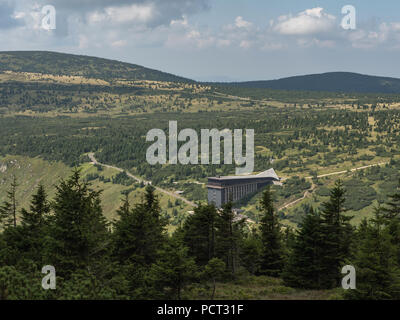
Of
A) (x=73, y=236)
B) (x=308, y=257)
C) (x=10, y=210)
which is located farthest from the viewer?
(x=10, y=210)

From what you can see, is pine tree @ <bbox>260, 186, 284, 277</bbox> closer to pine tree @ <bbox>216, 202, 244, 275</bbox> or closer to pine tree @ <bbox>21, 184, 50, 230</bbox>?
pine tree @ <bbox>216, 202, 244, 275</bbox>

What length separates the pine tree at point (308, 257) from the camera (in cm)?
4547

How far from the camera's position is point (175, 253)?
3459cm

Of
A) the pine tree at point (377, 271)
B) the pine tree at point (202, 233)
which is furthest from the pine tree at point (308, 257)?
the pine tree at point (377, 271)

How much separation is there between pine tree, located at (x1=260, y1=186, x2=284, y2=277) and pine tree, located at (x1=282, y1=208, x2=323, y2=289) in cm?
898

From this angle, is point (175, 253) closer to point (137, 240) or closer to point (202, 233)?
point (137, 240)

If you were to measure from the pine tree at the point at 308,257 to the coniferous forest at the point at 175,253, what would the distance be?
0.33 ft

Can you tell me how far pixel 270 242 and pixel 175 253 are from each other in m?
24.4

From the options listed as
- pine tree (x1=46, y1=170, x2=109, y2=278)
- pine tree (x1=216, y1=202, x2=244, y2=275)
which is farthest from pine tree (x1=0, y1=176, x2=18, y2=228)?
pine tree (x1=216, y1=202, x2=244, y2=275)

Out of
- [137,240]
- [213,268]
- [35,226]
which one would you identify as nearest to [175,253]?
[213,268]

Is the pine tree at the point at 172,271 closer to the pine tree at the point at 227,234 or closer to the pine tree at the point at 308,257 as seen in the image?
the pine tree at the point at 227,234

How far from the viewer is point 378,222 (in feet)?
113
